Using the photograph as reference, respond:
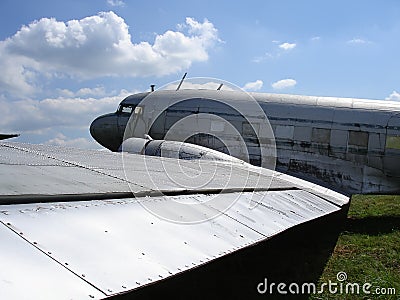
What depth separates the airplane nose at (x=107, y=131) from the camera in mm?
16375

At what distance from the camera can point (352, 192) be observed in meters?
13.4

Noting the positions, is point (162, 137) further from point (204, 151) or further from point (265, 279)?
point (265, 279)

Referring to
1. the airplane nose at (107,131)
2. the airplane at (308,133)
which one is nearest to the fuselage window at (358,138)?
the airplane at (308,133)

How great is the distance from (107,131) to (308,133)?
23.9 feet

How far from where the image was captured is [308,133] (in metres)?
13.5

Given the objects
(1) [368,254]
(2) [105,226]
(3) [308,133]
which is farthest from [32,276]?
(3) [308,133]

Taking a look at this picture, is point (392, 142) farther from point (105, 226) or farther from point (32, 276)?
point (32, 276)

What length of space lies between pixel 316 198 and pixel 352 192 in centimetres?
694

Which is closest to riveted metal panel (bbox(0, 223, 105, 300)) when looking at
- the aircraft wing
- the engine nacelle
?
the aircraft wing

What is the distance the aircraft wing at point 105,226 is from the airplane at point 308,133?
9.07 metres

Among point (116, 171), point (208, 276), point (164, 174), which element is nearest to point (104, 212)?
point (116, 171)

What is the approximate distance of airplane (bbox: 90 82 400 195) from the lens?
512 inches

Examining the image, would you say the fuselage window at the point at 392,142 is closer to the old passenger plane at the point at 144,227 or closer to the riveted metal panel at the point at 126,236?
the old passenger plane at the point at 144,227

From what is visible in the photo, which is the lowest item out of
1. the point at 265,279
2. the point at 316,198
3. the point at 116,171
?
the point at 265,279
